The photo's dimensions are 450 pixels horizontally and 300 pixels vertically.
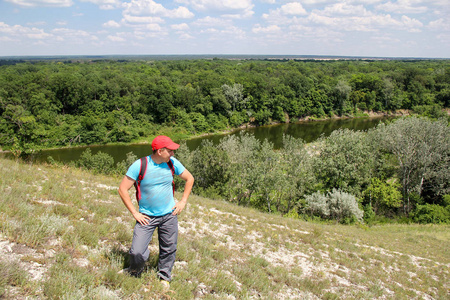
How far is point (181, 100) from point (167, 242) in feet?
208

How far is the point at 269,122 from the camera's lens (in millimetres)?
71500

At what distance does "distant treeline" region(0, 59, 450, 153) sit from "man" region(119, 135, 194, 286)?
4193cm

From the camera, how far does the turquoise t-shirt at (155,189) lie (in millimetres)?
3846

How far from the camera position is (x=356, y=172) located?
24.1 metres

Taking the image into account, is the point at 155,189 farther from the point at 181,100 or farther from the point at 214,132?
the point at 181,100

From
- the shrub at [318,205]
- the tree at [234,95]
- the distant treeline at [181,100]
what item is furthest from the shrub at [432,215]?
the tree at [234,95]

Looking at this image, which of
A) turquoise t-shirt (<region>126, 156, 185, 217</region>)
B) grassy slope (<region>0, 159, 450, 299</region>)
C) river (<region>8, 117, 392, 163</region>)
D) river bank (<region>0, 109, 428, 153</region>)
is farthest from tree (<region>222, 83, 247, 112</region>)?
turquoise t-shirt (<region>126, 156, 185, 217</region>)

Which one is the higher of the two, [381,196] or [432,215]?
[381,196]

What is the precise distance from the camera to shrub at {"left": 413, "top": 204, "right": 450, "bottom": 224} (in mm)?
20891

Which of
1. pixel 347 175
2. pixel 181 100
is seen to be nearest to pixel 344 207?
pixel 347 175

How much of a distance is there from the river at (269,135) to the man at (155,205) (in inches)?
1382

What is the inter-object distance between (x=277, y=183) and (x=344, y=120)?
62.7m

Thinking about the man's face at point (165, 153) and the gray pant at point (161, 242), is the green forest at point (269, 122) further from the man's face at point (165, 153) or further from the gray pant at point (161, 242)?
the man's face at point (165, 153)

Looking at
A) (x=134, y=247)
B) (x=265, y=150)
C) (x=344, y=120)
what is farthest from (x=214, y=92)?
(x=134, y=247)
